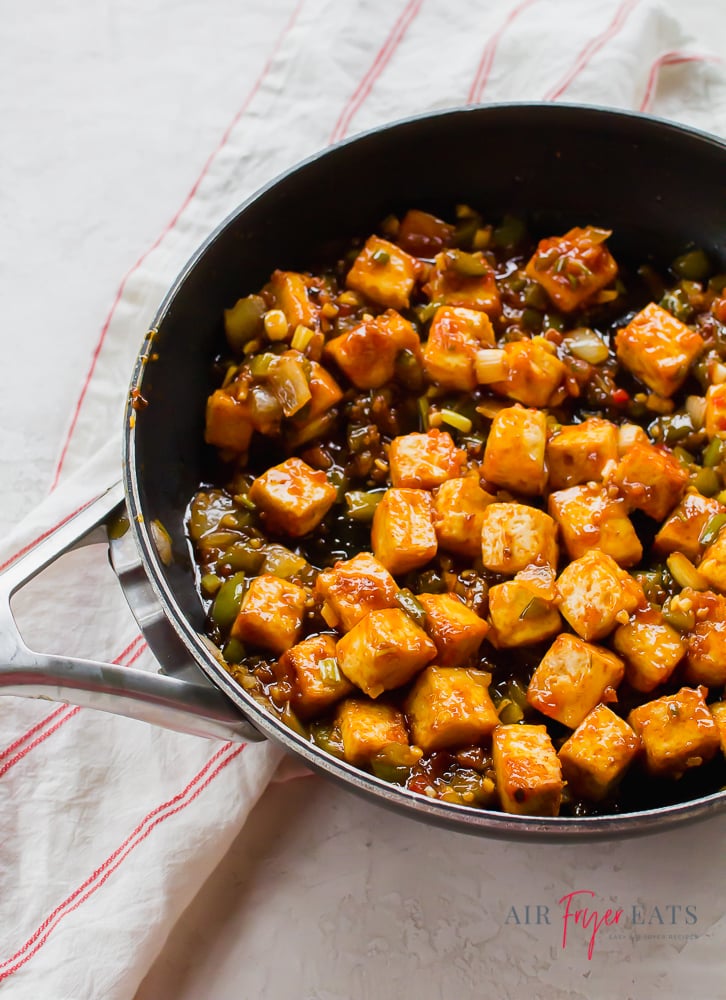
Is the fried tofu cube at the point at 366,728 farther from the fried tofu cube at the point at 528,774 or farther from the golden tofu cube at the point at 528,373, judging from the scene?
the golden tofu cube at the point at 528,373

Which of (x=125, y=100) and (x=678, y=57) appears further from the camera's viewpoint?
(x=125, y=100)

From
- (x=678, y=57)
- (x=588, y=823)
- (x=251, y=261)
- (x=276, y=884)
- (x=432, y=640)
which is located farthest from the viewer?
(x=678, y=57)

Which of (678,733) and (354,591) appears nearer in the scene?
(678,733)

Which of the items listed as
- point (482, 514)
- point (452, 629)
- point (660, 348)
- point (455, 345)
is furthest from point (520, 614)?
point (660, 348)

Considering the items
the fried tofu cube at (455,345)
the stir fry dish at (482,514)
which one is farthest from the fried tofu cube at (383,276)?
the fried tofu cube at (455,345)

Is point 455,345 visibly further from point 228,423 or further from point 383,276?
point 228,423

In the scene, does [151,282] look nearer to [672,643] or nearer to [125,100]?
[125,100]

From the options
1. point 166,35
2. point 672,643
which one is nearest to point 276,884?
point 672,643
